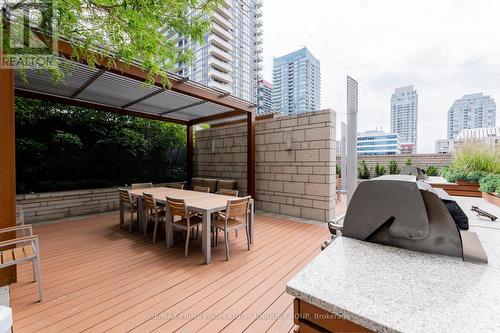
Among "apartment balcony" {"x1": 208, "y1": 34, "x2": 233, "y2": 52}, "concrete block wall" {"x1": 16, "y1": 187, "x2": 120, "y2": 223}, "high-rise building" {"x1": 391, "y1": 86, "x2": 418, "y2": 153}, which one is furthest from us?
"high-rise building" {"x1": 391, "y1": 86, "x2": 418, "y2": 153}

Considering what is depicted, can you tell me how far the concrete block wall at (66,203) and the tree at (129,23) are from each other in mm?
3951

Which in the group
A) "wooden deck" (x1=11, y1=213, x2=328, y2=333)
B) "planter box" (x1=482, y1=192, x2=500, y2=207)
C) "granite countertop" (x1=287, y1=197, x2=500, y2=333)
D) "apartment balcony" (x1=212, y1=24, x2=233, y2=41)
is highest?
"apartment balcony" (x1=212, y1=24, x2=233, y2=41)

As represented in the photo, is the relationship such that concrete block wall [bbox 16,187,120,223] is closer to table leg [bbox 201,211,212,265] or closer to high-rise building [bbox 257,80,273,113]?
table leg [bbox 201,211,212,265]

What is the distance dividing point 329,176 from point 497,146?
2.68 metres

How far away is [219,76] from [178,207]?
3725cm

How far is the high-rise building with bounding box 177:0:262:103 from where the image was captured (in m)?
35.4

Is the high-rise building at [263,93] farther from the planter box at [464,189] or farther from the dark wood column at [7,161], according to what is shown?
the dark wood column at [7,161]

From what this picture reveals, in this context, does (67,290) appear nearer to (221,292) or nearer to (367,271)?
(221,292)

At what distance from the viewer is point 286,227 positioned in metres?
4.45

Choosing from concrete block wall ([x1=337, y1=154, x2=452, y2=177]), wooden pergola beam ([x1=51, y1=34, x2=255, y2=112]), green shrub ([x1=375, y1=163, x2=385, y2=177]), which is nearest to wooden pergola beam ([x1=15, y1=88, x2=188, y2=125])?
wooden pergola beam ([x1=51, y1=34, x2=255, y2=112])

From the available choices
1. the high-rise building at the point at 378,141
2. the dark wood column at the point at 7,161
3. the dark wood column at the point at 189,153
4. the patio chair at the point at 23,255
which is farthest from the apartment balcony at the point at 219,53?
the high-rise building at the point at 378,141

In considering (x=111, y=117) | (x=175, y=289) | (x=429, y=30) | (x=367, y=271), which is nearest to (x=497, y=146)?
(x=429, y=30)

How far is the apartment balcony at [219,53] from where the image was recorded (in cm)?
3504

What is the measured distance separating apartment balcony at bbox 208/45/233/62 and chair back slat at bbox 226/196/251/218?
37.8 meters
